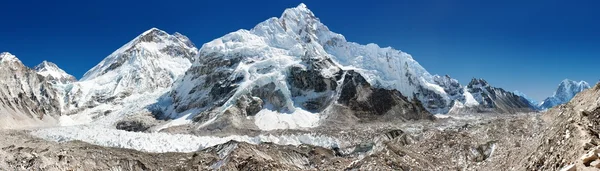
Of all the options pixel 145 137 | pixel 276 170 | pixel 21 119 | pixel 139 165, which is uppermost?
pixel 21 119

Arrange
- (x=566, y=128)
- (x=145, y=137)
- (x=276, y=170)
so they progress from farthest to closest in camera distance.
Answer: (x=145, y=137)
(x=276, y=170)
(x=566, y=128)

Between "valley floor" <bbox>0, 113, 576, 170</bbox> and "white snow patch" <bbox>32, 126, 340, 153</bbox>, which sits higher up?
"white snow patch" <bbox>32, 126, 340, 153</bbox>

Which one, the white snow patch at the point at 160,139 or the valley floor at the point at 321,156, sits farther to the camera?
the white snow patch at the point at 160,139

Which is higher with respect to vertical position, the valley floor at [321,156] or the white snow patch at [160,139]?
the white snow patch at [160,139]

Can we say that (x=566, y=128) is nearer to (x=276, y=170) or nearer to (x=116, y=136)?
(x=276, y=170)

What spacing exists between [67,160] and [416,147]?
66903 mm

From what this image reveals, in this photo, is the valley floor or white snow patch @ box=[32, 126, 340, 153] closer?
the valley floor

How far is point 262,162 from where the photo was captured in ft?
248

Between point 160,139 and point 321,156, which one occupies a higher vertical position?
point 160,139

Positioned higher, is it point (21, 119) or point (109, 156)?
point (21, 119)

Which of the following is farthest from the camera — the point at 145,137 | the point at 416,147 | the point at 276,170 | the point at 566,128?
the point at 145,137

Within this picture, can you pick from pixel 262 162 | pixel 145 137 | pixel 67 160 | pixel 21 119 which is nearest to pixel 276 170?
pixel 262 162

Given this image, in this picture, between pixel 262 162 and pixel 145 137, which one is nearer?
pixel 262 162

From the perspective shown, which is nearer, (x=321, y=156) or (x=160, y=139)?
(x=321, y=156)
